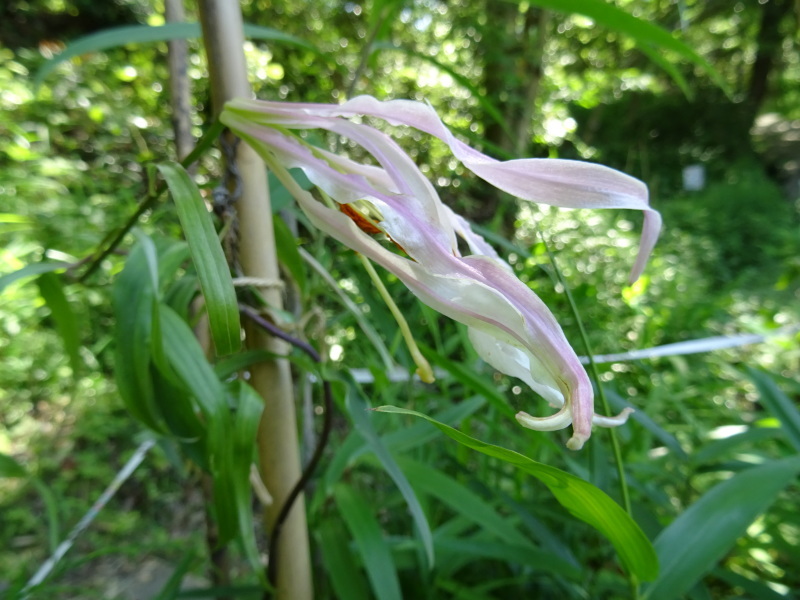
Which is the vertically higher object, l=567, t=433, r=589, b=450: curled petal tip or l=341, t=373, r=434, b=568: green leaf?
l=567, t=433, r=589, b=450: curled petal tip

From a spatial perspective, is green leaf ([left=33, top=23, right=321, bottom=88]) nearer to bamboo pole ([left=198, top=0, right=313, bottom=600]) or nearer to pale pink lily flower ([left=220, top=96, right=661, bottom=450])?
bamboo pole ([left=198, top=0, right=313, bottom=600])

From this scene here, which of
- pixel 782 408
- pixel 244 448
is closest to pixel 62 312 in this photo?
pixel 244 448

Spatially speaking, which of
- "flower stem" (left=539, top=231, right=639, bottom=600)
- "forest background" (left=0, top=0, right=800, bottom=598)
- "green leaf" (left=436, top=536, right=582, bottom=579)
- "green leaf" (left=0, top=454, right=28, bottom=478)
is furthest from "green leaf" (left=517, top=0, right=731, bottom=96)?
"green leaf" (left=0, top=454, right=28, bottom=478)

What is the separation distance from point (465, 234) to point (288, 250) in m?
0.16

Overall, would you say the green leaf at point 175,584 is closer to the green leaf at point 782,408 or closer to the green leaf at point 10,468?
the green leaf at point 10,468

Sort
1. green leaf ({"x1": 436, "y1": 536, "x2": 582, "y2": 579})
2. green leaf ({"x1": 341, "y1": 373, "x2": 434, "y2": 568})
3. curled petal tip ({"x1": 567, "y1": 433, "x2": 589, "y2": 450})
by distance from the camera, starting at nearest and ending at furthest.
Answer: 1. curled petal tip ({"x1": 567, "y1": 433, "x2": 589, "y2": 450})
2. green leaf ({"x1": 341, "y1": 373, "x2": 434, "y2": 568})
3. green leaf ({"x1": 436, "y1": 536, "x2": 582, "y2": 579})

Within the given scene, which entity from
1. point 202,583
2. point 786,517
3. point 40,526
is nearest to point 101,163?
point 40,526

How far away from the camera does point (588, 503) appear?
0.18 meters

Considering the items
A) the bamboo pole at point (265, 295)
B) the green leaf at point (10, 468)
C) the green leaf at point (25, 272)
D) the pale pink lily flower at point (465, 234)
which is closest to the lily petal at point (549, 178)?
the pale pink lily flower at point (465, 234)

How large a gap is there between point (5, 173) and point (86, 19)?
5.58ft

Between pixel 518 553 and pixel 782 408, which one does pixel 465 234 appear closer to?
pixel 518 553

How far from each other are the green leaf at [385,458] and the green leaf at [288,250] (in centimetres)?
8

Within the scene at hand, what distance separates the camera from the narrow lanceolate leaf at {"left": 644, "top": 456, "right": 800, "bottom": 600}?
30 cm

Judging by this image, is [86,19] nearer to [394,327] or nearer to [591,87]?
[591,87]
